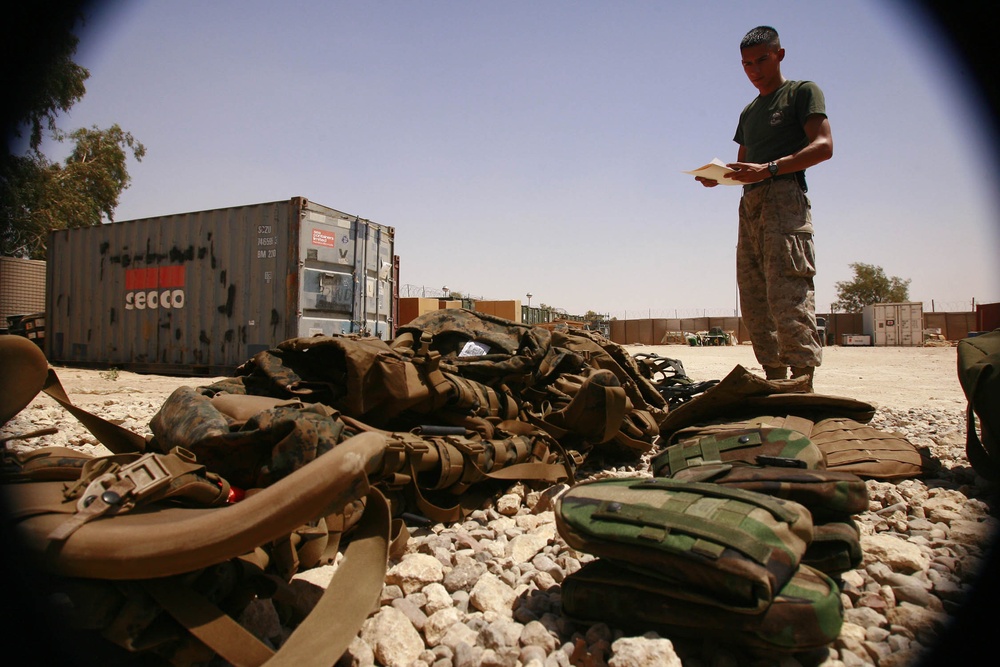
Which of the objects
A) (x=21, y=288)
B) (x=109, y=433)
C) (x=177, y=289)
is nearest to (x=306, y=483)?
(x=109, y=433)

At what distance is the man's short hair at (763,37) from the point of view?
11.9 ft

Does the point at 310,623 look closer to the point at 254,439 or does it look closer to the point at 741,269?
the point at 254,439

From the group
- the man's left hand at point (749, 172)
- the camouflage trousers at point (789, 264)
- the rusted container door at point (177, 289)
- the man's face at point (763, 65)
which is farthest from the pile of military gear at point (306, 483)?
the rusted container door at point (177, 289)

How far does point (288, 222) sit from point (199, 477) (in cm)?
786

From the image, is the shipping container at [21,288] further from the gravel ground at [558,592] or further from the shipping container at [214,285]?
the gravel ground at [558,592]

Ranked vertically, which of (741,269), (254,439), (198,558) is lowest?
(198,558)

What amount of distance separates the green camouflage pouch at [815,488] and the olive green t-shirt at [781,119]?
273 cm

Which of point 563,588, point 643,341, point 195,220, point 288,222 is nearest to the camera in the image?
point 563,588

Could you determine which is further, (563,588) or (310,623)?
(563,588)

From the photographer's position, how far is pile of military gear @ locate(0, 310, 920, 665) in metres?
1.01

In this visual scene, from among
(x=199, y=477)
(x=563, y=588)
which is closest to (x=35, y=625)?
(x=199, y=477)

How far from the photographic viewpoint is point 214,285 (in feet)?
30.0

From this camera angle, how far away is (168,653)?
1.07 metres

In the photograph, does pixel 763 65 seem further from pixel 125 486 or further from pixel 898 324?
pixel 898 324
